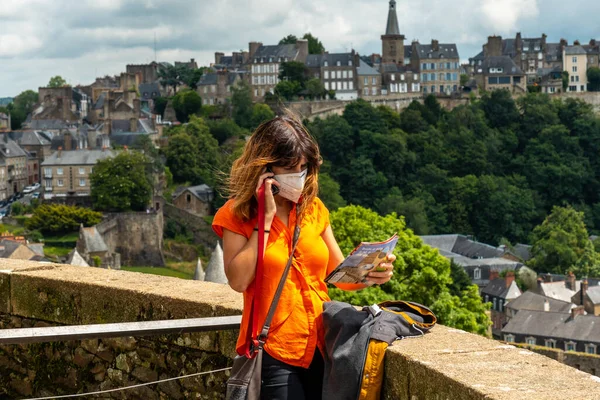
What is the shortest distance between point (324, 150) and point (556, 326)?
39.5 m

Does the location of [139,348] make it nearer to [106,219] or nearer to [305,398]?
[305,398]

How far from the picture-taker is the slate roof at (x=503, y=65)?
110 m

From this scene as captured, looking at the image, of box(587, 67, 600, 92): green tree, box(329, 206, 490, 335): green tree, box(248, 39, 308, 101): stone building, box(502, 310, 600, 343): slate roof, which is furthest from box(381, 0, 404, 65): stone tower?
box(329, 206, 490, 335): green tree

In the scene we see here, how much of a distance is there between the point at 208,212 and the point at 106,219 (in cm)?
791

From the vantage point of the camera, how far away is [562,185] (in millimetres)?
87062

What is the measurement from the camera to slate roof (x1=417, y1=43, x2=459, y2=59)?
10812 cm

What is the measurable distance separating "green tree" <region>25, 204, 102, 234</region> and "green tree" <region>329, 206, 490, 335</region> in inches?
1329

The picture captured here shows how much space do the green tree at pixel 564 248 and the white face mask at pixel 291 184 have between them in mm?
63161

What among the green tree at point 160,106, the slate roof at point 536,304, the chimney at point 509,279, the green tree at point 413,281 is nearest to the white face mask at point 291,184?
the green tree at point 413,281

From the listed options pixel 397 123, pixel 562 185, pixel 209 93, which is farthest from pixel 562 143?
pixel 209 93

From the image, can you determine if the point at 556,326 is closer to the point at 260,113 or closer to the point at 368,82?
the point at 260,113

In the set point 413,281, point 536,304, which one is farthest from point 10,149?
point 413,281

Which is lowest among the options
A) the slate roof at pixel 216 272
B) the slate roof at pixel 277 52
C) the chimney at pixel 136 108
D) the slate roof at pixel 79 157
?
the slate roof at pixel 216 272

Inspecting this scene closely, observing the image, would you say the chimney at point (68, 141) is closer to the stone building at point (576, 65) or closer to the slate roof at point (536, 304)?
the slate roof at point (536, 304)
